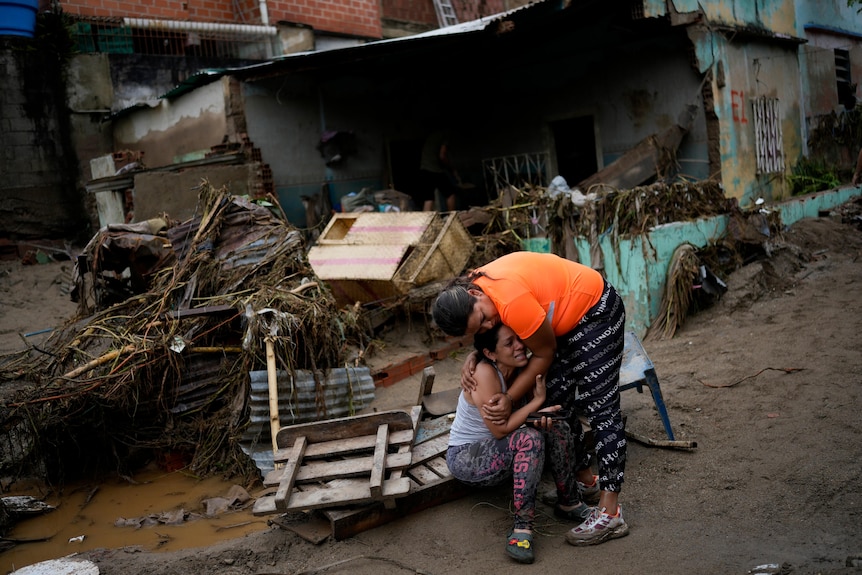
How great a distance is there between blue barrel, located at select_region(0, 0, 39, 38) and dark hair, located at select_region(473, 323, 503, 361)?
10648mm

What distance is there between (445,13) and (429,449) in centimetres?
1534

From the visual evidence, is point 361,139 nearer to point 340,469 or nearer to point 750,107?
point 750,107

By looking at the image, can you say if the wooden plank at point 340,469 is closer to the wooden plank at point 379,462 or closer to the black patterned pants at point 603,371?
the wooden plank at point 379,462

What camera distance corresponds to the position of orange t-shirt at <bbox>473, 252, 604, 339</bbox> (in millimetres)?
3056

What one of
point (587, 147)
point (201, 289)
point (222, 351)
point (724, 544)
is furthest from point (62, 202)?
point (724, 544)

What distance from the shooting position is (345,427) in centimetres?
423

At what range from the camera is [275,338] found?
5324mm

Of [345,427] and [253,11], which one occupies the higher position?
[253,11]

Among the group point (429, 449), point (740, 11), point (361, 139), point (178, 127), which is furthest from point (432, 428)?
point (740, 11)

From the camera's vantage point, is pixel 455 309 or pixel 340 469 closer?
pixel 455 309

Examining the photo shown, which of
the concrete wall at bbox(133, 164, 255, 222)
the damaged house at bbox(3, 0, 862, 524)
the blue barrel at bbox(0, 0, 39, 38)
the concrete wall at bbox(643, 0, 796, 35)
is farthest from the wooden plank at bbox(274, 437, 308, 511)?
the blue barrel at bbox(0, 0, 39, 38)

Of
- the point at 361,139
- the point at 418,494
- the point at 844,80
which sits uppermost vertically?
the point at 844,80

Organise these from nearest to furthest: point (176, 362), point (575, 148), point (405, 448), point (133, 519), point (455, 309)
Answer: point (455, 309) → point (405, 448) → point (133, 519) → point (176, 362) → point (575, 148)

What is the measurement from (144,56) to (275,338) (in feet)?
29.1
